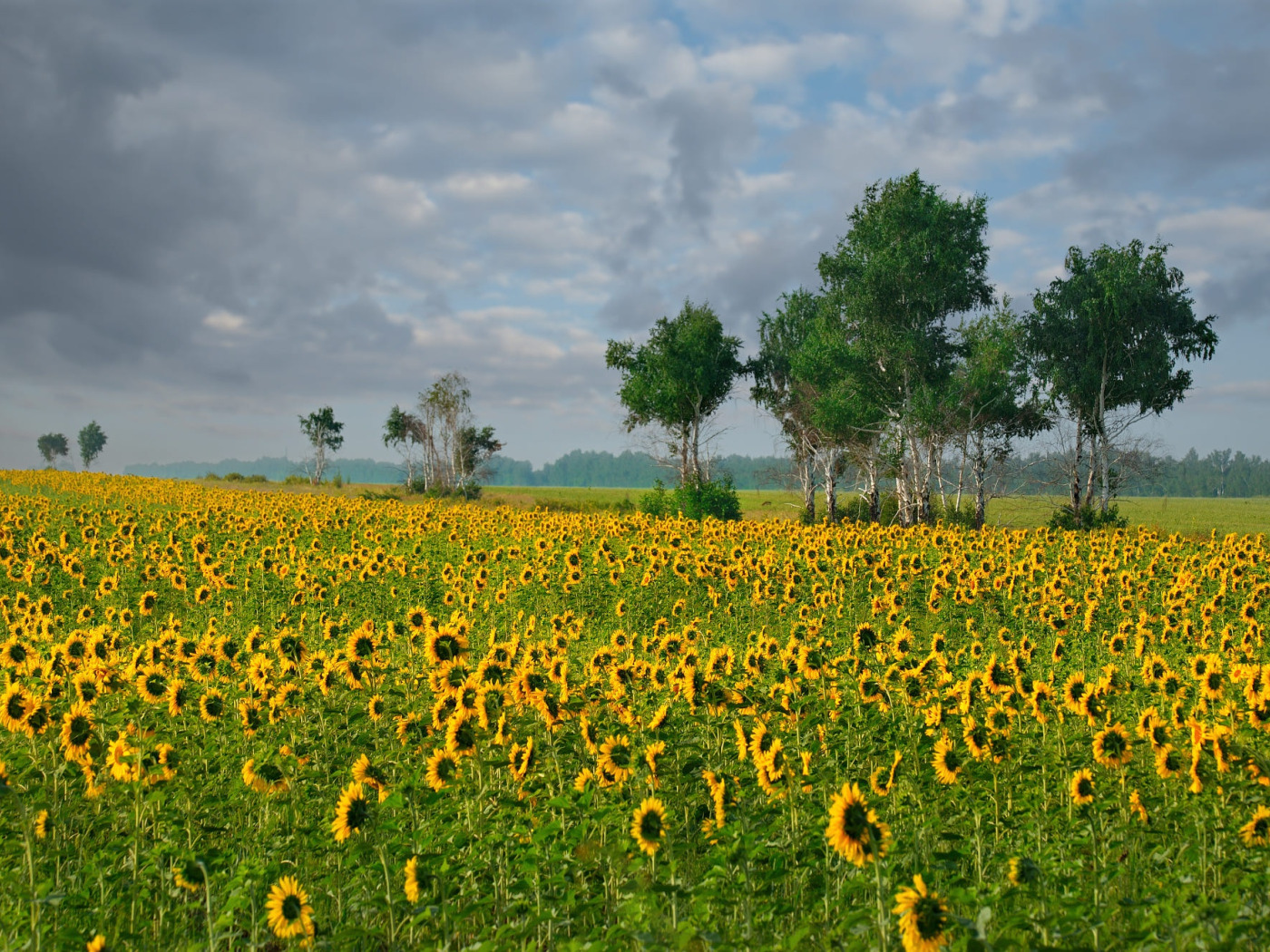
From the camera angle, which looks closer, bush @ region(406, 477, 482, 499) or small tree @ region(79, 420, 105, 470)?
bush @ region(406, 477, 482, 499)

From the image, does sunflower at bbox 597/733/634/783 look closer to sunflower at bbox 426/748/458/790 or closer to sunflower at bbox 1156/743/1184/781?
sunflower at bbox 426/748/458/790

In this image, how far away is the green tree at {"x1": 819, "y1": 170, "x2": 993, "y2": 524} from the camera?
33.5 m

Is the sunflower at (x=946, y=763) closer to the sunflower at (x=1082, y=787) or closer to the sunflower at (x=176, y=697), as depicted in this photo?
the sunflower at (x=1082, y=787)

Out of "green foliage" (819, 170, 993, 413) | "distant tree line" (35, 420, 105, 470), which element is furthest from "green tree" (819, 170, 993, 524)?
"distant tree line" (35, 420, 105, 470)

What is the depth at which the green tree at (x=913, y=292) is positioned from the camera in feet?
110

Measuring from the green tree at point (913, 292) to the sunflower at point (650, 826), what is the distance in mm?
30953

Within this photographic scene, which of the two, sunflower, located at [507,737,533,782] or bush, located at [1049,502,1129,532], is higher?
bush, located at [1049,502,1129,532]

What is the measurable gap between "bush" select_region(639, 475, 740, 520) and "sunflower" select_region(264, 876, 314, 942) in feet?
96.3

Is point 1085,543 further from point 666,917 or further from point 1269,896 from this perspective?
point 666,917

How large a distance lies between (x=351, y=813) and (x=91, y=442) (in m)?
217

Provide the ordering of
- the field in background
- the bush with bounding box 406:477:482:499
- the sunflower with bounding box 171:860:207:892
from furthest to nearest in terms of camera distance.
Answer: the bush with bounding box 406:477:482:499 → the field in background → the sunflower with bounding box 171:860:207:892

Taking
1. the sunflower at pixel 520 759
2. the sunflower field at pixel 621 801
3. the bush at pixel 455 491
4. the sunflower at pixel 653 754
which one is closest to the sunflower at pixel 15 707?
the sunflower field at pixel 621 801

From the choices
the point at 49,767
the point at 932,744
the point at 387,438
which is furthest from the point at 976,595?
the point at 387,438

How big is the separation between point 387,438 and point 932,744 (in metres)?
81.8
